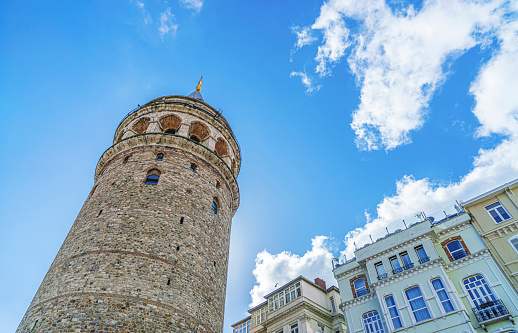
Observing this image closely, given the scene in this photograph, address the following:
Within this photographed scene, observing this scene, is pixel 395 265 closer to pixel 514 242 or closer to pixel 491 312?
pixel 491 312

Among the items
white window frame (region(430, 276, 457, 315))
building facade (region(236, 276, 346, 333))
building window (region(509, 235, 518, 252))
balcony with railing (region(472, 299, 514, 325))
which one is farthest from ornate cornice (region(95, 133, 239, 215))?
building window (region(509, 235, 518, 252))

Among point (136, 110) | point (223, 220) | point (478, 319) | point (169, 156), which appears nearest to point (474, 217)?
point (478, 319)

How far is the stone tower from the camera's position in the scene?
1409 centimetres

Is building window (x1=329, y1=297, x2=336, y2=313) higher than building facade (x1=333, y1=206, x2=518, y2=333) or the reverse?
higher

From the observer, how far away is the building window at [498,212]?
19.1m

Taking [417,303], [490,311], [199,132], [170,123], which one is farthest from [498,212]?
[170,123]

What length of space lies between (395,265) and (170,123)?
17296mm

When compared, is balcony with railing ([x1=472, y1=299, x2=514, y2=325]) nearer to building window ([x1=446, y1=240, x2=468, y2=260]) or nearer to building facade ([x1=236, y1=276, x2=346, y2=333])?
building window ([x1=446, y1=240, x2=468, y2=260])

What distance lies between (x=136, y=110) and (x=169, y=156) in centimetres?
645

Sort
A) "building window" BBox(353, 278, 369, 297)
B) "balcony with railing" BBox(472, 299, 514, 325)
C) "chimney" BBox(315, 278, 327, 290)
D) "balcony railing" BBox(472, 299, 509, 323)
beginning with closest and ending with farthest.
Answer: "balcony with railing" BBox(472, 299, 514, 325)
"balcony railing" BBox(472, 299, 509, 323)
"building window" BBox(353, 278, 369, 297)
"chimney" BBox(315, 278, 327, 290)

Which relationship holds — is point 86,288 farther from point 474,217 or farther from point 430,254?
point 474,217

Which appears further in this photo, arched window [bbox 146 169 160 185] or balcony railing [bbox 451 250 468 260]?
arched window [bbox 146 169 160 185]

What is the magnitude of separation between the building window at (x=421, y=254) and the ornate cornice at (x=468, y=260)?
1.03 m

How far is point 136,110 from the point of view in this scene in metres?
25.4
